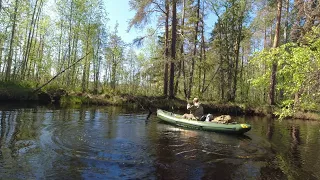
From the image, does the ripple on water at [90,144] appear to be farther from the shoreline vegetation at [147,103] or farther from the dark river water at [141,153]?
the shoreline vegetation at [147,103]

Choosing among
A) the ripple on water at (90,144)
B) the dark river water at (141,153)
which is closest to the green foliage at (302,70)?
the dark river water at (141,153)

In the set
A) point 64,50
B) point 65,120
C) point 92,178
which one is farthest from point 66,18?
point 92,178

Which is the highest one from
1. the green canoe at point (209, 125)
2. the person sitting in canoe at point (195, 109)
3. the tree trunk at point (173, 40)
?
the tree trunk at point (173, 40)

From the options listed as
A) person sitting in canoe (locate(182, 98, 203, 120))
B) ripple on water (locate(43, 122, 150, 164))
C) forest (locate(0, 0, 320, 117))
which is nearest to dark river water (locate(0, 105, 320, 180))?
ripple on water (locate(43, 122, 150, 164))

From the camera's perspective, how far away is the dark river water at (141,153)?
20.9ft

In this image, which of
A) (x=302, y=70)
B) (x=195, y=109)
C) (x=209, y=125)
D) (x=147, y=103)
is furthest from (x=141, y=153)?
(x=147, y=103)

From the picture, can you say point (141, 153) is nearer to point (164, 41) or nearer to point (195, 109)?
point (195, 109)

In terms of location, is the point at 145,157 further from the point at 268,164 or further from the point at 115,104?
the point at 115,104

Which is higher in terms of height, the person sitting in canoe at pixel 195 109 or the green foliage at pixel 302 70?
the green foliage at pixel 302 70

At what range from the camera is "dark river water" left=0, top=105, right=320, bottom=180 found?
251 inches

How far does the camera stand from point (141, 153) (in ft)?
26.5

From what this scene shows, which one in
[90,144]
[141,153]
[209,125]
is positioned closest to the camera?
[141,153]

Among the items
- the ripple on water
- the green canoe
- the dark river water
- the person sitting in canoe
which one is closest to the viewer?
the dark river water

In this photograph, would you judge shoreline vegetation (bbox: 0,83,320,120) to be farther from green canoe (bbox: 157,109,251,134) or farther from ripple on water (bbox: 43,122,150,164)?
ripple on water (bbox: 43,122,150,164)
